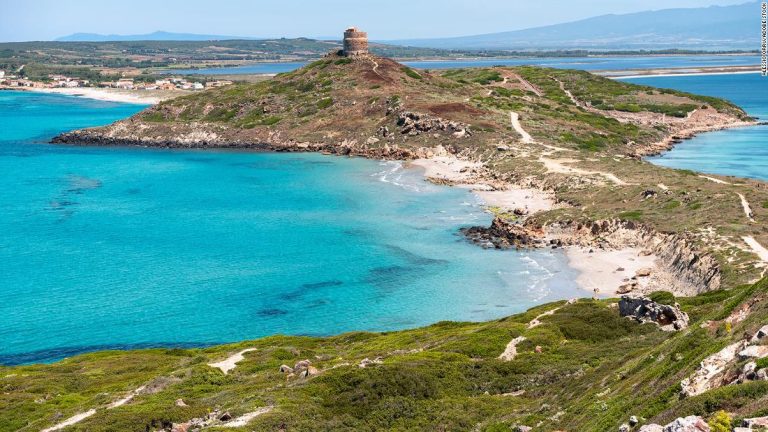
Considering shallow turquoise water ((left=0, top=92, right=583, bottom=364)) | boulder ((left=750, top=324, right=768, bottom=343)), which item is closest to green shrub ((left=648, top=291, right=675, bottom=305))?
shallow turquoise water ((left=0, top=92, right=583, bottom=364))

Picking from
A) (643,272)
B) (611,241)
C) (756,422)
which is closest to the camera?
(756,422)

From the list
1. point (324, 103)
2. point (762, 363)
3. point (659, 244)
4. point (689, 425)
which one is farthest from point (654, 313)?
point (324, 103)

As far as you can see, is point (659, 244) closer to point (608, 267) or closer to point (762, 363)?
point (608, 267)

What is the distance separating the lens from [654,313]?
4138 cm

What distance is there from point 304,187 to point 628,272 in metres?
55.3

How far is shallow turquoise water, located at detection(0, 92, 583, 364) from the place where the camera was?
56.0 m

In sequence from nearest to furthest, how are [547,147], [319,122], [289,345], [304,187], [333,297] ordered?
[289,345] < [333,297] < [304,187] < [547,147] < [319,122]

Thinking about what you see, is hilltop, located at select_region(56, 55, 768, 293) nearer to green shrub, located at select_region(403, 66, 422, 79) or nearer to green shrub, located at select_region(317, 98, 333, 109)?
green shrub, located at select_region(403, 66, 422, 79)

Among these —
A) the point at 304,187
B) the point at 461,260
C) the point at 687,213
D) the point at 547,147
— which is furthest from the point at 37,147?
the point at 687,213

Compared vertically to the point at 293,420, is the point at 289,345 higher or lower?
lower

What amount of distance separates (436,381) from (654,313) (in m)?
13.6

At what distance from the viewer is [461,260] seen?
6931 centimetres

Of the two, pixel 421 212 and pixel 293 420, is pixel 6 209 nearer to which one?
pixel 421 212

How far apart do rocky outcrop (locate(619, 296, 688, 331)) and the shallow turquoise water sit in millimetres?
13866
